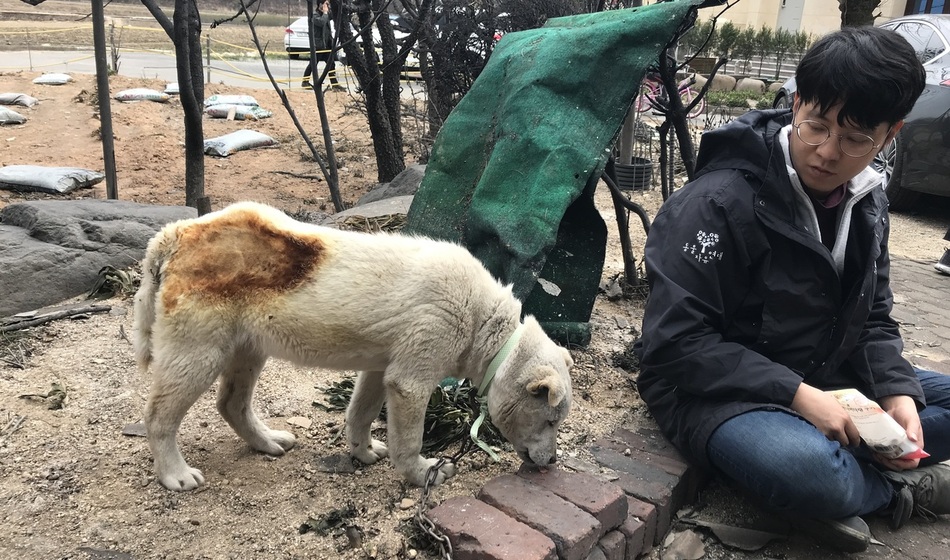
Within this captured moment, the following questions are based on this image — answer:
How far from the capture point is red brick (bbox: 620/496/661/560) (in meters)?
2.93

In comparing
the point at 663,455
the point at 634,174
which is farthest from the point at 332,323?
the point at 634,174

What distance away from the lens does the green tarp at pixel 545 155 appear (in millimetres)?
4117

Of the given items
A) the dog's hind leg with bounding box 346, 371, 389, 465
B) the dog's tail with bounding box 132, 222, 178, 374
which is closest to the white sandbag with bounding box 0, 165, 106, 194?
the dog's tail with bounding box 132, 222, 178, 374

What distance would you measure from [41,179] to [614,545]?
846 centimetres

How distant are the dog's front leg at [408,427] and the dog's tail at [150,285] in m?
1.12

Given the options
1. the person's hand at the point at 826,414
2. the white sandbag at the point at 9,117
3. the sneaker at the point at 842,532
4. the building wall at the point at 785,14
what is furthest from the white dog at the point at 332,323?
the building wall at the point at 785,14

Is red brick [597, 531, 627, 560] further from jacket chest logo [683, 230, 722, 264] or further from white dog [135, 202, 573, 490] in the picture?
jacket chest logo [683, 230, 722, 264]

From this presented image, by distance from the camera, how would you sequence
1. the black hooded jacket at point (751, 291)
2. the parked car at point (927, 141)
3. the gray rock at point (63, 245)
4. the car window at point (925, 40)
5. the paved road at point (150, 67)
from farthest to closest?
the paved road at point (150, 67)
the car window at point (925, 40)
the parked car at point (927, 141)
the gray rock at point (63, 245)
the black hooded jacket at point (751, 291)

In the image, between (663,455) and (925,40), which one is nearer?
(663,455)

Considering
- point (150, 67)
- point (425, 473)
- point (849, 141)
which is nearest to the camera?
point (849, 141)

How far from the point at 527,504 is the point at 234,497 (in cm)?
135

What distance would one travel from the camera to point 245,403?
348 cm

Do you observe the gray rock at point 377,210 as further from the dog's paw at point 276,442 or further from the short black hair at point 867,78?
the short black hair at point 867,78

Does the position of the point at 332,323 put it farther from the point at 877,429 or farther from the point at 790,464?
the point at 877,429
